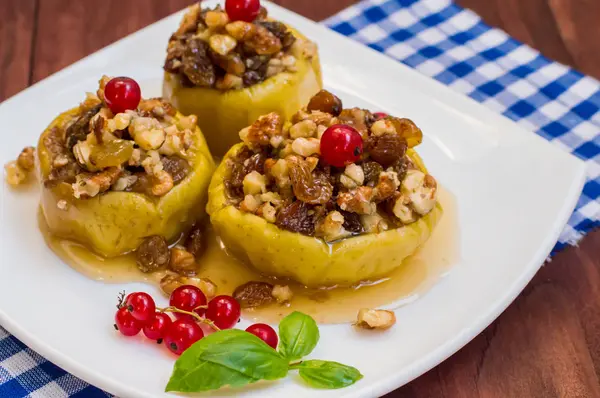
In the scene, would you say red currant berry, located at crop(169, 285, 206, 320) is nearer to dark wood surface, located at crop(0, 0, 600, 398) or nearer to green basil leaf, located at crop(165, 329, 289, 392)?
green basil leaf, located at crop(165, 329, 289, 392)

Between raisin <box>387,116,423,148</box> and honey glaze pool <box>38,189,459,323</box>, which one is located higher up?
raisin <box>387,116,423,148</box>

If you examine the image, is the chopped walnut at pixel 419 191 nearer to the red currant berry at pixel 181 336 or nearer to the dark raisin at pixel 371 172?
the dark raisin at pixel 371 172

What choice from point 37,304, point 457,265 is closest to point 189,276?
point 37,304

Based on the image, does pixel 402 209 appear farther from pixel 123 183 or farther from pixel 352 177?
pixel 123 183

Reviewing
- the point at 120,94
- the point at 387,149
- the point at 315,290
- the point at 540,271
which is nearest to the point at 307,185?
the point at 387,149

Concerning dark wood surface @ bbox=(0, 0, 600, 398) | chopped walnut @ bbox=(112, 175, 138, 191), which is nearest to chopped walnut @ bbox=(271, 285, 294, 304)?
dark wood surface @ bbox=(0, 0, 600, 398)

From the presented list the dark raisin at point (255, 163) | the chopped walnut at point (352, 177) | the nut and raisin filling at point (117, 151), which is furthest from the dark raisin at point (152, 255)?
the chopped walnut at point (352, 177)

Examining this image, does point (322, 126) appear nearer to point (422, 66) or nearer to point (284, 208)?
point (284, 208)
